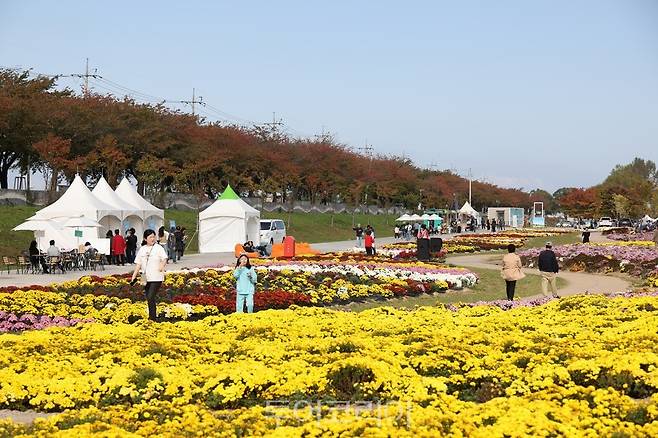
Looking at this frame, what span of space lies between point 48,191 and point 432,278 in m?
36.5

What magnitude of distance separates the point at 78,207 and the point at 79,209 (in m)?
0.17

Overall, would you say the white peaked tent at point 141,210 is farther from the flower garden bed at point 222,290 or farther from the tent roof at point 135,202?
the flower garden bed at point 222,290

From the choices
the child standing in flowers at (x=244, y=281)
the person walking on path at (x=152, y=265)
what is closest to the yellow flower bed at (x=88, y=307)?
the child standing in flowers at (x=244, y=281)

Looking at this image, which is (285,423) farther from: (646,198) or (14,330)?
(646,198)

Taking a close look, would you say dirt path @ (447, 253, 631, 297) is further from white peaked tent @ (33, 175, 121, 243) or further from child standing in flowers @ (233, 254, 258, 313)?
white peaked tent @ (33, 175, 121, 243)

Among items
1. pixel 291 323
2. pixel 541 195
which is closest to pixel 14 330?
pixel 291 323

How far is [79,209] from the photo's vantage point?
3484 cm

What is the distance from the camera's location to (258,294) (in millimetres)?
18766

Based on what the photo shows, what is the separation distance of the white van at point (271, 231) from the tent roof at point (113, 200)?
26.6 feet

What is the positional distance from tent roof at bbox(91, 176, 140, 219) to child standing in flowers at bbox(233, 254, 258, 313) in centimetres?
2199

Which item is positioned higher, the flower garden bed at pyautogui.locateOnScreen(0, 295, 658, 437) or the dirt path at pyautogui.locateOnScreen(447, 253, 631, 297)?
the flower garden bed at pyautogui.locateOnScreen(0, 295, 658, 437)

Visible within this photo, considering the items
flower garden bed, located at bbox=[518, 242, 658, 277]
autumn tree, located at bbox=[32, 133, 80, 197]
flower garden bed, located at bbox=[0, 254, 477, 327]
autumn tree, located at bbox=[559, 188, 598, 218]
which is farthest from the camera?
autumn tree, located at bbox=[559, 188, 598, 218]

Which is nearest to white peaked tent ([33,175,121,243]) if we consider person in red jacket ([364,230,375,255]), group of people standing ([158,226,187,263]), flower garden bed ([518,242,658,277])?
group of people standing ([158,226,187,263])

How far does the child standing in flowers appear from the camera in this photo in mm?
15922
